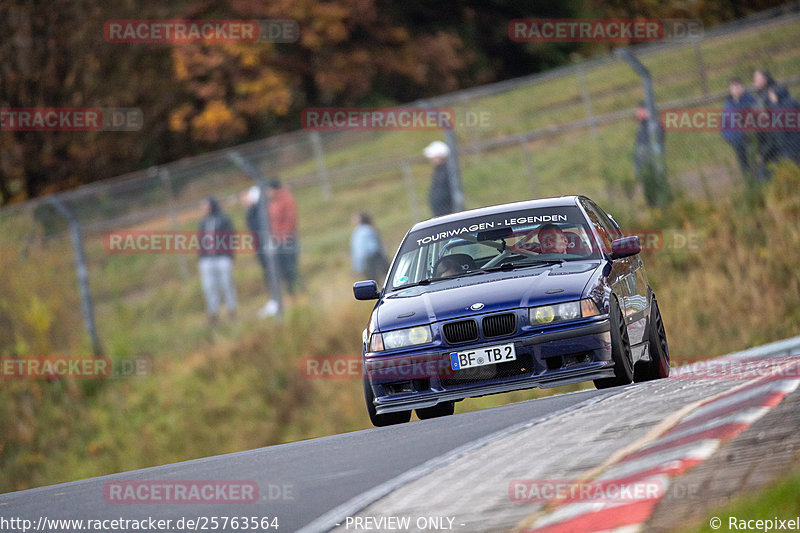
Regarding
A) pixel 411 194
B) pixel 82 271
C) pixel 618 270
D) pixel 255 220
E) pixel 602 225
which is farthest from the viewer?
pixel 411 194

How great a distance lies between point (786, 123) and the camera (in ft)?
57.8

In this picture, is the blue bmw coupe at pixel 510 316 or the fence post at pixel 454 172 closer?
the blue bmw coupe at pixel 510 316

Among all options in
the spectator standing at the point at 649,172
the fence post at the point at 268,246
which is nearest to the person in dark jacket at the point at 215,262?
the fence post at the point at 268,246

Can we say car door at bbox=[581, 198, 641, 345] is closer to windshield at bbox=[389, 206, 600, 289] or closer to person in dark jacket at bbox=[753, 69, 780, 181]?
windshield at bbox=[389, 206, 600, 289]

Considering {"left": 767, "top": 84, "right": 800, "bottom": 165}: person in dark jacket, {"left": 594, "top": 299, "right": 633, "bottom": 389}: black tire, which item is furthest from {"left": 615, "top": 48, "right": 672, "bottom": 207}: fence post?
{"left": 594, "top": 299, "right": 633, "bottom": 389}: black tire

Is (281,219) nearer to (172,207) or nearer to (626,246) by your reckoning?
(172,207)

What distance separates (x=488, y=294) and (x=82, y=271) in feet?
44.5

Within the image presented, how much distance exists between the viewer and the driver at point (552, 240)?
9.82 m

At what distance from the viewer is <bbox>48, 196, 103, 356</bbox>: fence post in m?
21.0

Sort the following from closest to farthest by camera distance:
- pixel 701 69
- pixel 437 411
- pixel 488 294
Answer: pixel 488 294
pixel 437 411
pixel 701 69

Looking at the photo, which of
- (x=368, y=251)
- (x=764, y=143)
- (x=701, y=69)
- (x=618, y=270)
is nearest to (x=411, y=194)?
(x=368, y=251)

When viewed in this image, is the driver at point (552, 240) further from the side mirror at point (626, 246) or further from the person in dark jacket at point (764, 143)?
the person in dark jacket at point (764, 143)

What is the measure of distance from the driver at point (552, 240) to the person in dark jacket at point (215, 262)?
11.4 m

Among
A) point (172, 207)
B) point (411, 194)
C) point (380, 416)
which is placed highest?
point (172, 207)
